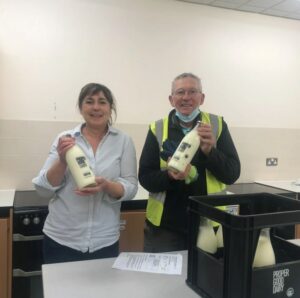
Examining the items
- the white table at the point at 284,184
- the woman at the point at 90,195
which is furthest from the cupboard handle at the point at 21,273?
the white table at the point at 284,184

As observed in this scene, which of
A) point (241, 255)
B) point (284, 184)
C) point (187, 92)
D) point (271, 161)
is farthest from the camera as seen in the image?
point (271, 161)

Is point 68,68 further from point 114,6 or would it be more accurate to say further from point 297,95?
point 297,95

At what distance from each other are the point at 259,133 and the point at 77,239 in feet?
7.38

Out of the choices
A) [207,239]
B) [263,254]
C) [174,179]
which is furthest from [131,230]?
[263,254]

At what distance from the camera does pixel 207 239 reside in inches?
41.8

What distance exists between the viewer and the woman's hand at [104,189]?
1.32 meters

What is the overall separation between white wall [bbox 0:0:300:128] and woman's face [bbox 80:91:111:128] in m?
1.23

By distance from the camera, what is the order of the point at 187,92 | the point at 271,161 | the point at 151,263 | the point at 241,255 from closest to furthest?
the point at 241,255, the point at 151,263, the point at 187,92, the point at 271,161

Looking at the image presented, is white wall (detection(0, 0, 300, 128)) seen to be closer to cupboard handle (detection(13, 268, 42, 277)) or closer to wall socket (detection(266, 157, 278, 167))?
wall socket (detection(266, 157, 278, 167))

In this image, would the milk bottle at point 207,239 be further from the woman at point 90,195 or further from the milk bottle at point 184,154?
the woman at point 90,195

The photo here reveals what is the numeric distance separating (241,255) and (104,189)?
0.68 m

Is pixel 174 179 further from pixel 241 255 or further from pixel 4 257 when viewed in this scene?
pixel 4 257

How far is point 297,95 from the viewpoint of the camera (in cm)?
333

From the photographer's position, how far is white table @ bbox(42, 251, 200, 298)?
41.2 inches
